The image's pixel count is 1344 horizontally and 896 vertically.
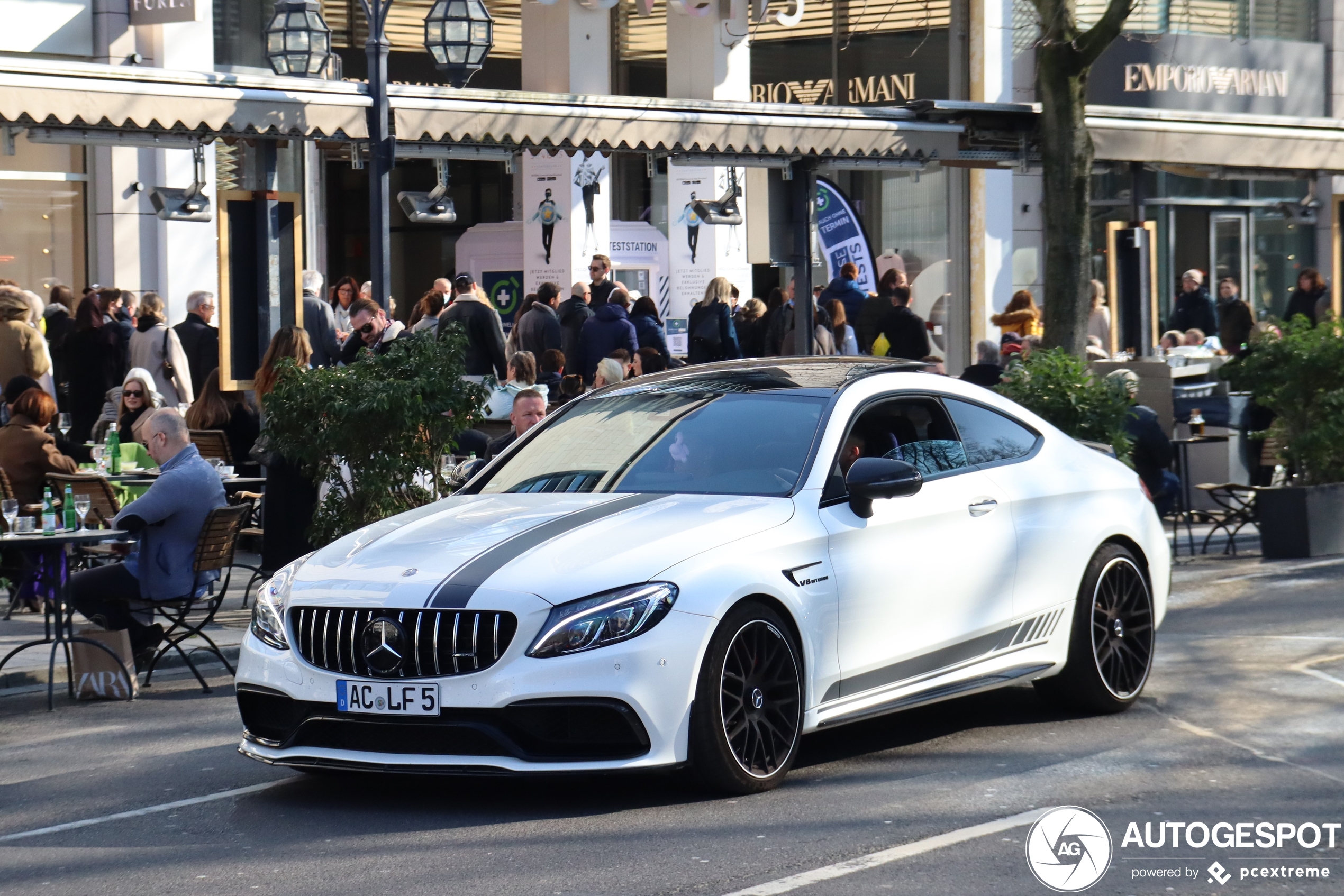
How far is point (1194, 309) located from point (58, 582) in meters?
18.0

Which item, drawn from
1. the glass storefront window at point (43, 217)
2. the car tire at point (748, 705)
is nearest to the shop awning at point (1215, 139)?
the glass storefront window at point (43, 217)

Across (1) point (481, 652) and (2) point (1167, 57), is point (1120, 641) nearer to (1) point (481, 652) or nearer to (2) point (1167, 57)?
(1) point (481, 652)

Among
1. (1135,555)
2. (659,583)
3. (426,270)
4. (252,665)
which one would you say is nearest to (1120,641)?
(1135,555)

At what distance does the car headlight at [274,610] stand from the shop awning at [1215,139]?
11.9 m

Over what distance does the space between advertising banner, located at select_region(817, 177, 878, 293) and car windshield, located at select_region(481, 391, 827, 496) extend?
14.9m

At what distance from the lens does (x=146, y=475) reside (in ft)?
42.8

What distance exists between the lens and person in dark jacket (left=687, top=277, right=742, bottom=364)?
1944cm

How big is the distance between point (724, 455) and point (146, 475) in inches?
263

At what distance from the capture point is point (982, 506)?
25.8ft

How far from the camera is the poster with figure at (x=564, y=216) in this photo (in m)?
25.6

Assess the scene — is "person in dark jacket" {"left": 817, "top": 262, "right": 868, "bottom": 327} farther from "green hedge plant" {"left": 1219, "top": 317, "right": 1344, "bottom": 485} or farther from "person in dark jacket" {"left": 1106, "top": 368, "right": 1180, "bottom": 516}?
"person in dark jacket" {"left": 1106, "top": 368, "right": 1180, "bottom": 516}

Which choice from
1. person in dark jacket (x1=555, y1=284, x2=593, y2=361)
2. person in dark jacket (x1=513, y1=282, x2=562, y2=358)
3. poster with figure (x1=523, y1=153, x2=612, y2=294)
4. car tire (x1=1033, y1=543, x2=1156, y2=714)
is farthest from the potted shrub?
poster with figure (x1=523, y1=153, x2=612, y2=294)

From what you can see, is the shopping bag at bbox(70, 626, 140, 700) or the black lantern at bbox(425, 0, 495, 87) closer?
the shopping bag at bbox(70, 626, 140, 700)

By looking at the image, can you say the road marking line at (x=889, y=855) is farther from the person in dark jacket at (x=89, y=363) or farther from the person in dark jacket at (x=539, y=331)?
the person in dark jacket at (x=89, y=363)
